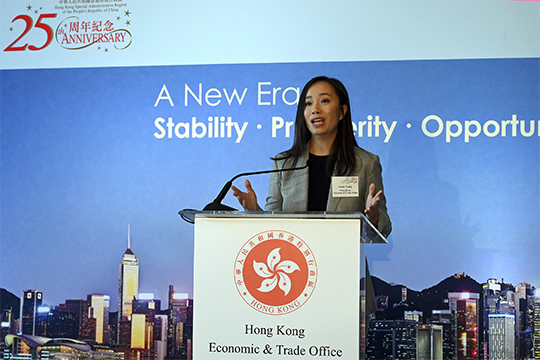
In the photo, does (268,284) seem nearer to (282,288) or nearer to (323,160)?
(282,288)

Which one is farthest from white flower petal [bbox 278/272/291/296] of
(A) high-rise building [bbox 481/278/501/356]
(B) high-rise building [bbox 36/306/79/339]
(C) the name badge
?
(B) high-rise building [bbox 36/306/79/339]

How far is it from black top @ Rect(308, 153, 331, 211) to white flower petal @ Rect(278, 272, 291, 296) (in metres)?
1.96

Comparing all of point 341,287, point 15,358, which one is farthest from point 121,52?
point 341,287

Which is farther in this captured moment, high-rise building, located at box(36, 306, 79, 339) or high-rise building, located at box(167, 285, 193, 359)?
high-rise building, located at box(36, 306, 79, 339)

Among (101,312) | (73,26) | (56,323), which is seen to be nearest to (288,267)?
(101,312)

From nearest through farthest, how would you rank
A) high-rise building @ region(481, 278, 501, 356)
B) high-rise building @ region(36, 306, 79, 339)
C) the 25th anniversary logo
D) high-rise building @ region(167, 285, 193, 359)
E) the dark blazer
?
the dark blazer, high-rise building @ region(481, 278, 501, 356), high-rise building @ region(167, 285, 193, 359), high-rise building @ region(36, 306, 79, 339), the 25th anniversary logo

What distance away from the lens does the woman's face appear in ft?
13.1

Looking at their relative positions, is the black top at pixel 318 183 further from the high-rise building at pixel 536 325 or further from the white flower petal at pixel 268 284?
the white flower petal at pixel 268 284

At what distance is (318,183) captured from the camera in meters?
3.87

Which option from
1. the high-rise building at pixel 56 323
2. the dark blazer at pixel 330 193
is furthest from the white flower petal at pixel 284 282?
→ the high-rise building at pixel 56 323

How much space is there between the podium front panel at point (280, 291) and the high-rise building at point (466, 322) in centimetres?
237

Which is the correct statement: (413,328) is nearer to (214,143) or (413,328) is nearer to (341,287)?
(214,143)

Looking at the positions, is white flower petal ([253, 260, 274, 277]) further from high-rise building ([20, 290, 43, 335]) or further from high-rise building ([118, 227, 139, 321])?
high-rise building ([20, 290, 43, 335])

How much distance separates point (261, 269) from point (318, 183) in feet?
6.74
